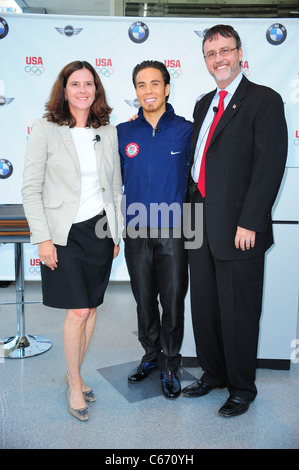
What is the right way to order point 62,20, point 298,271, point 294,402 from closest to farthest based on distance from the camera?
point 294,402 < point 298,271 < point 62,20

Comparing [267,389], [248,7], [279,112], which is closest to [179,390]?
[267,389]

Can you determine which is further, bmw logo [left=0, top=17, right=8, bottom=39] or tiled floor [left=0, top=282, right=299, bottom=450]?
bmw logo [left=0, top=17, right=8, bottom=39]

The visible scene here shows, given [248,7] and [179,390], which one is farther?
[248,7]

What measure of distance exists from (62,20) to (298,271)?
3.22 meters

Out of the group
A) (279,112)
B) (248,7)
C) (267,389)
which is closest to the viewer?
(279,112)

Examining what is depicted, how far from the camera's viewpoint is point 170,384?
2236 mm

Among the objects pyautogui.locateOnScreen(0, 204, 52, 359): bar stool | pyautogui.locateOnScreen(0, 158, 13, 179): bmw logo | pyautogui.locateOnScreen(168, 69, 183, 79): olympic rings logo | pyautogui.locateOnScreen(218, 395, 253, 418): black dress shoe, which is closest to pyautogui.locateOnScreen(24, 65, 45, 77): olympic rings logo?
pyautogui.locateOnScreen(0, 158, 13, 179): bmw logo

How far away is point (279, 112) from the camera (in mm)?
1839

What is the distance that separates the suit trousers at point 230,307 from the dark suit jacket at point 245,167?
0.29ft

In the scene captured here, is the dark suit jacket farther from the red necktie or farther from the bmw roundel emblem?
the bmw roundel emblem

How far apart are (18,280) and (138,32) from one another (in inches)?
105

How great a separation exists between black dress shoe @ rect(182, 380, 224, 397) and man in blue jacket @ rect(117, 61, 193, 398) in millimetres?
61

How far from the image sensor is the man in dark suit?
1.84 meters

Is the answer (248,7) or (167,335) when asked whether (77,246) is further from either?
(248,7)
